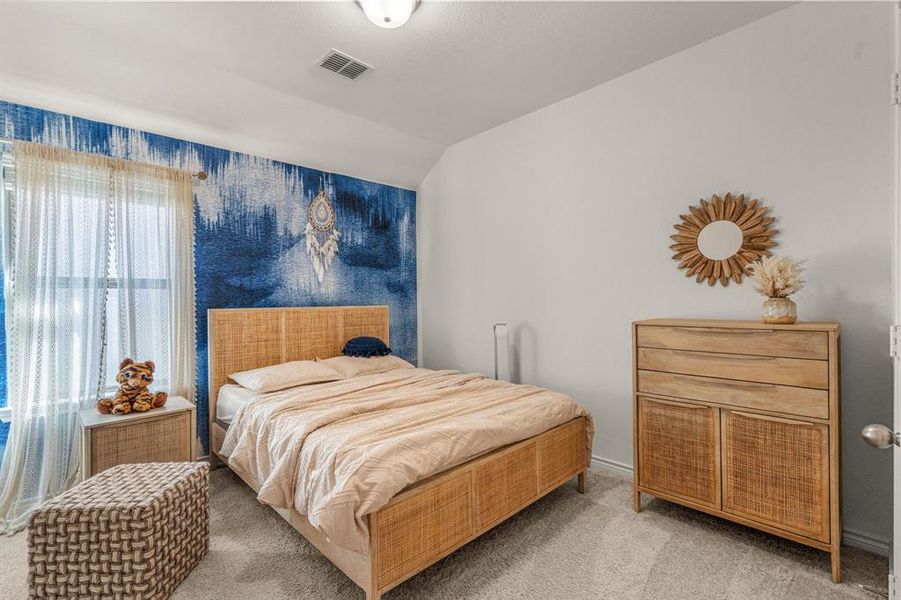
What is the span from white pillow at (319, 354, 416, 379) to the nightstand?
1091 mm

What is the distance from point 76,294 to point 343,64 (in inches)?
88.8

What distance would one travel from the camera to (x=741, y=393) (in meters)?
2.17

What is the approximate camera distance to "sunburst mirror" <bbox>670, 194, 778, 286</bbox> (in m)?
2.48

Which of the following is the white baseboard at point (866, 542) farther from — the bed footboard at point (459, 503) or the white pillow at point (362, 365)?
the white pillow at point (362, 365)

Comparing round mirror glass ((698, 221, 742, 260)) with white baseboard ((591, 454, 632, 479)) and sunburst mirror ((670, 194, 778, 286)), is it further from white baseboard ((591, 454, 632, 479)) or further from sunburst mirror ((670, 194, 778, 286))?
white baseboard ((591, 454, 632, 479))

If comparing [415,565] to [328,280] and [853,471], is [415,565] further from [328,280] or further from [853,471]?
[328,280]

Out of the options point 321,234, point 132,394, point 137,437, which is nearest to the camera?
point 137,437

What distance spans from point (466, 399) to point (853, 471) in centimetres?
205

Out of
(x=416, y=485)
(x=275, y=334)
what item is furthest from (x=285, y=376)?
(x=416, y=485)

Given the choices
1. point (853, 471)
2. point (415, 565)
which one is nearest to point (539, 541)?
point (415, 565)

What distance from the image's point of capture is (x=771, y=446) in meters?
2.08

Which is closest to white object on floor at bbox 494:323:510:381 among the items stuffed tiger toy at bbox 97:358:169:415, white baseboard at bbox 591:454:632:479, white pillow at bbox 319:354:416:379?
white pillow at bbox 319:354:416:379

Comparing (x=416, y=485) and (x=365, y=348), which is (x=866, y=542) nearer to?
(x=416, y=485)

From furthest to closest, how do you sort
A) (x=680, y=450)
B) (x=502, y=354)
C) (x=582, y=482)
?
(x=502, y=354) < (x=582, y=482) < (x=680, y=450)
